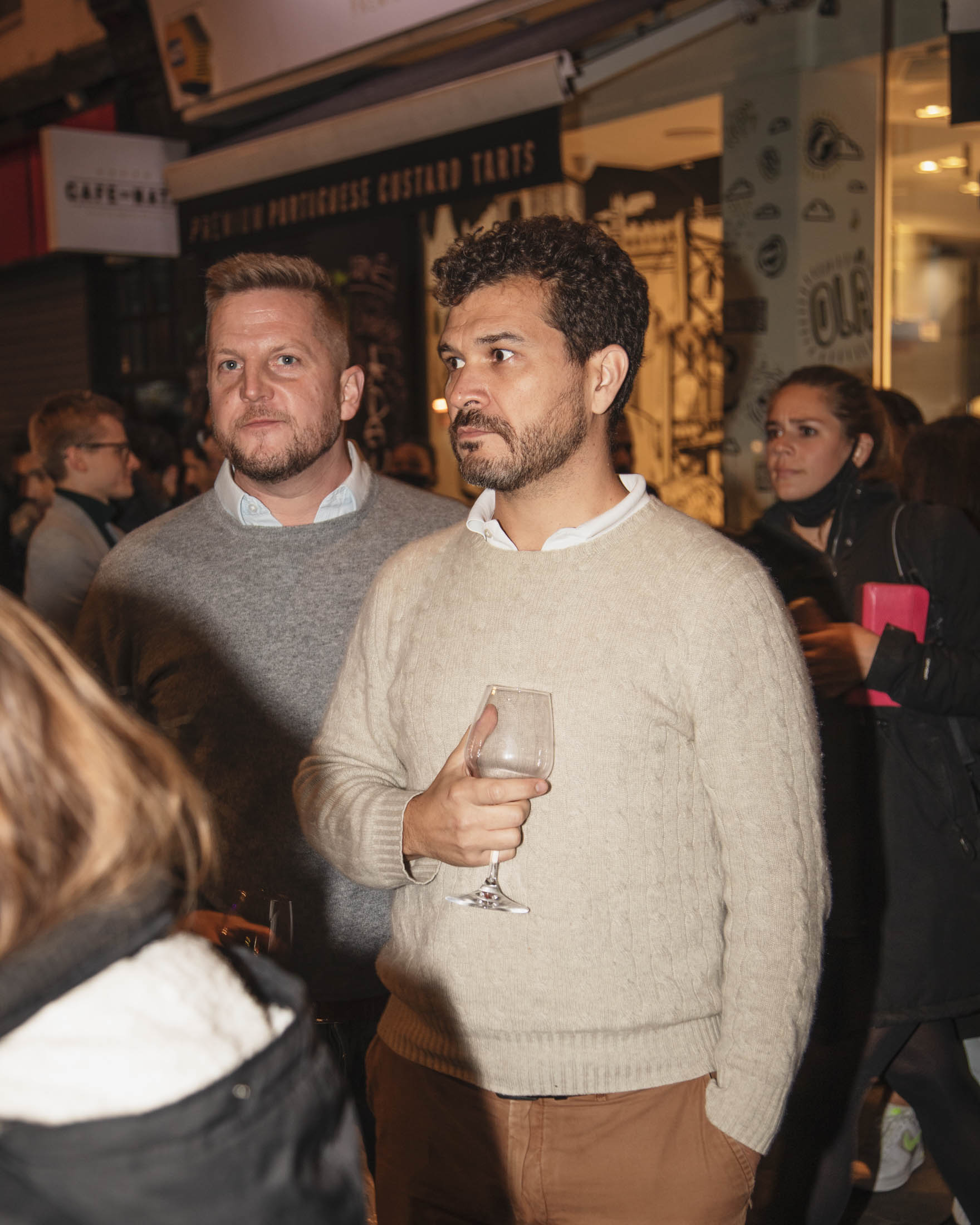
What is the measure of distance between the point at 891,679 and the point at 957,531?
0.56 metres

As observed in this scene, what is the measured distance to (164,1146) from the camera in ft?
2.98

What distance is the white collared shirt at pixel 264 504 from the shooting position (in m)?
2.84

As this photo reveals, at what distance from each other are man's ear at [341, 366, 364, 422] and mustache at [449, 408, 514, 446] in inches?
36.3

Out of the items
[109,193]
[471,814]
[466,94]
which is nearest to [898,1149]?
[471,814]

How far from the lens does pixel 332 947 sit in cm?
255

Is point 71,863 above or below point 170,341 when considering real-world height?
below

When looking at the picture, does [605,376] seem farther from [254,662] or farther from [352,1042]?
[352,1042]

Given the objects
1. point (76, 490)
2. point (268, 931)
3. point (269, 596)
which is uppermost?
point (76, 490)

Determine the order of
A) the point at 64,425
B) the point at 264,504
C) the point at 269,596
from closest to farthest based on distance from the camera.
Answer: the point at 269,596, the point at 264,504, the point at 64,425

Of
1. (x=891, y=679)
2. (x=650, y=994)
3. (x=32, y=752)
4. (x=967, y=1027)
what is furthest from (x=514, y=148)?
(x=32, y=752)

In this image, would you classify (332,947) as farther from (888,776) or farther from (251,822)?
(888,776)

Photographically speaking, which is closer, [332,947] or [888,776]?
[332,947]

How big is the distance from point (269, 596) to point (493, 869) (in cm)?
109

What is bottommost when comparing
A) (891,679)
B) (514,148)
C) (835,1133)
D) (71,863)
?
(835,1133)
